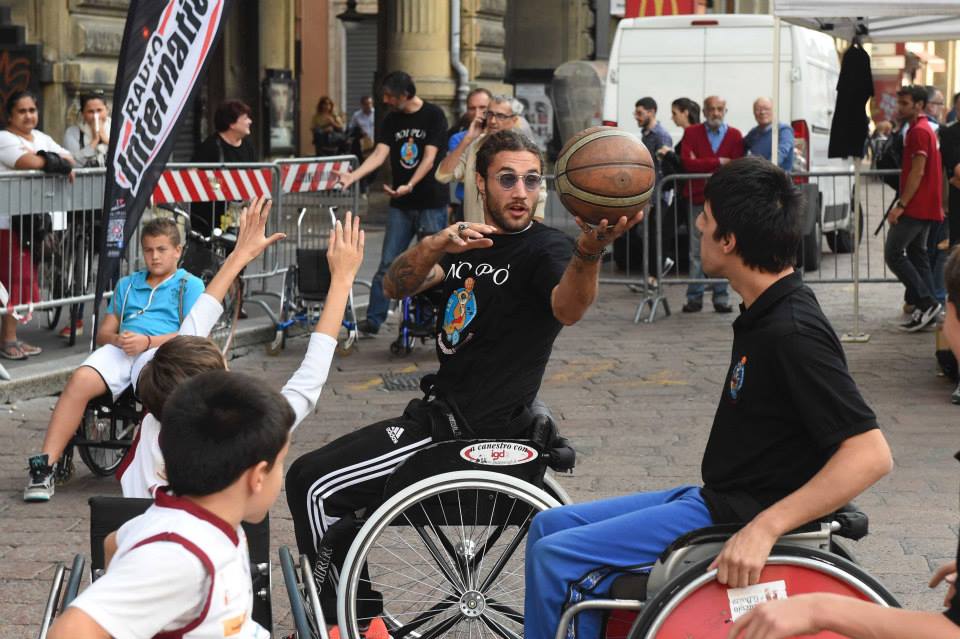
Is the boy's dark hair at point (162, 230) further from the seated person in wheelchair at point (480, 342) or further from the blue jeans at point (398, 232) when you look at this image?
the blue jeans at point (398, 232)

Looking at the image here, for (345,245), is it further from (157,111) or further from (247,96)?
(247,96)

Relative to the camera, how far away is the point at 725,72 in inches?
615

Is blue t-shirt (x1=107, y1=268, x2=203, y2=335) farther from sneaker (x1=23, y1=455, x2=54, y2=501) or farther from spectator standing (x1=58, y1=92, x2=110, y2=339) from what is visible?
spectator standing (x1=58, y1=92, x2=110, y2=339)

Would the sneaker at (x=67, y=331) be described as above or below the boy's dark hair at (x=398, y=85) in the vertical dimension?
below

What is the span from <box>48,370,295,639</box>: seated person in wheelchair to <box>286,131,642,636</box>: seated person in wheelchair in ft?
4.86

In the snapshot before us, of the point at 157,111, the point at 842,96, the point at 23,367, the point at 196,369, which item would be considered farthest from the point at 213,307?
the point at 842,96

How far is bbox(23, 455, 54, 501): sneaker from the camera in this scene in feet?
21.5

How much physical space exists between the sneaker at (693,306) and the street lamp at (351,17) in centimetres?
2162

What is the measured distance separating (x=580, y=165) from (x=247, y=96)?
1725 cm

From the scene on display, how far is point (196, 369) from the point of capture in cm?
382

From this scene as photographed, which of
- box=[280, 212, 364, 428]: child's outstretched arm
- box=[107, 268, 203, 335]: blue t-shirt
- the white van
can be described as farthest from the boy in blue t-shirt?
the white van

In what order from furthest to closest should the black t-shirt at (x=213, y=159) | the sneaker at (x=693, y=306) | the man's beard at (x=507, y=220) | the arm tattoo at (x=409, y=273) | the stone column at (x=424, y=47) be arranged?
the stone column at (x=424, y=47) → the sneaker at (x=693, y=306) → the black t-shirt at (x=213, y=159) → the arm tattoo at (x=409, y=273) → the man's beard at (x=507, y=220)

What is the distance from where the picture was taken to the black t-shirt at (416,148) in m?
11.3

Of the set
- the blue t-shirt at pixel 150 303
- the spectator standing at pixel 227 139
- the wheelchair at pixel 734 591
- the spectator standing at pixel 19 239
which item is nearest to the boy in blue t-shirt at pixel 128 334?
the blue t-shirt at pixel 150 303
